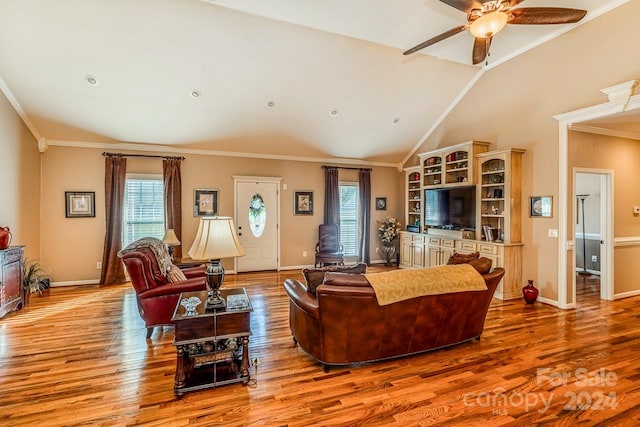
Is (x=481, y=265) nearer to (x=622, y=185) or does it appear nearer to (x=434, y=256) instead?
(x=434, y=256)

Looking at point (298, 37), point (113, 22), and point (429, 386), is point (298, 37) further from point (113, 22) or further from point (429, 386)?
point (429, 386)

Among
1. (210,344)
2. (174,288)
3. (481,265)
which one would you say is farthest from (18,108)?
(481,265)

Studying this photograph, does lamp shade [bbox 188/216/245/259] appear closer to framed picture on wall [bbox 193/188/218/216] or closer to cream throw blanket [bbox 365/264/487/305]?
cream throw blanket [bbox 365/264/487/305]

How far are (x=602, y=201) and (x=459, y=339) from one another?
3.93 metres

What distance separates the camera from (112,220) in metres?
5.95

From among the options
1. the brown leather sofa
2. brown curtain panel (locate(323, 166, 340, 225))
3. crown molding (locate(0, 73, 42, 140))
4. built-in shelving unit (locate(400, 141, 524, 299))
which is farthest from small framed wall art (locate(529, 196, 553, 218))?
crown molding (locate(0, 73, 42, 140))

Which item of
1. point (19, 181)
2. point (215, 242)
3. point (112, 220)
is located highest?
point (19, 181)

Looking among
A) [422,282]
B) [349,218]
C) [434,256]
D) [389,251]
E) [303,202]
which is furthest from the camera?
[389,251]

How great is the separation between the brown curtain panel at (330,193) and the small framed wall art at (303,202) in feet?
1.19

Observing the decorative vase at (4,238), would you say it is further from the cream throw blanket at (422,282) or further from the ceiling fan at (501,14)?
the ceiling fan at (501,14)

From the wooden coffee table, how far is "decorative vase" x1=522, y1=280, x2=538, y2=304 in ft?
14.1

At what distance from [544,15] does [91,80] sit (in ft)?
18.9

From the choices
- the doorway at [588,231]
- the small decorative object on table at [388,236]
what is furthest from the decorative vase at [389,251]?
the doorway at [588,231]

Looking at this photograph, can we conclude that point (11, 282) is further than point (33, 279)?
No
